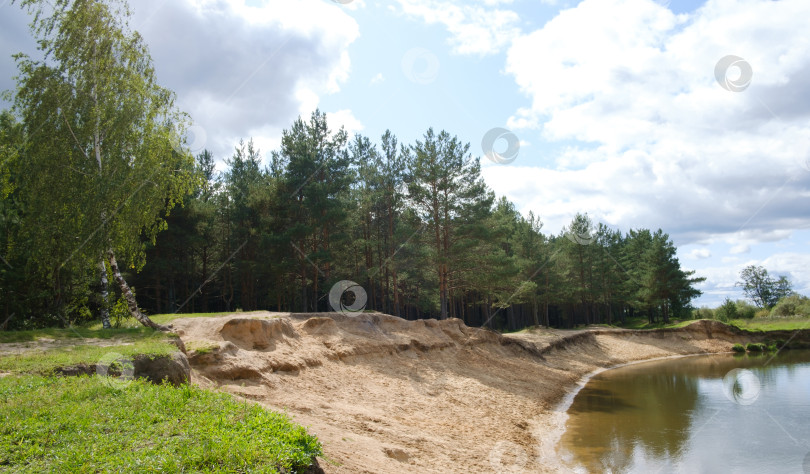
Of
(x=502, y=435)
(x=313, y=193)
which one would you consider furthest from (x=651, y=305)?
(x=502, y=435)

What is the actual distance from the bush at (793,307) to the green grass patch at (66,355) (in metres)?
66.1

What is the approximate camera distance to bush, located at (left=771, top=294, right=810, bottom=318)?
53.9 metres

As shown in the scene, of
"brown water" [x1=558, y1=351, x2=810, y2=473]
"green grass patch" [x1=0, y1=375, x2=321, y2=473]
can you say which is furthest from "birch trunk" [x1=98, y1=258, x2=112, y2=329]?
"brown water" [x1=558, y1=351, x2=810, y2=473]

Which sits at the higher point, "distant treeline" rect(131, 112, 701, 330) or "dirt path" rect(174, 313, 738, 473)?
"distant treeline" rect(131, 112, 701, 330)

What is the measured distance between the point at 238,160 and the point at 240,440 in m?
43.9

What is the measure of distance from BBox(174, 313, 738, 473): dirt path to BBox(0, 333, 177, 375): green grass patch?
198 centimetres

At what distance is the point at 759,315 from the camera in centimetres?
5738

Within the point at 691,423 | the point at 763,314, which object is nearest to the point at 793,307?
the point at 763,314

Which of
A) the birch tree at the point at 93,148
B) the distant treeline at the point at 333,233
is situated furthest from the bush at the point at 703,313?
the birch tree at the point at 93,148

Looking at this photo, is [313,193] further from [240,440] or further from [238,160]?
[240,440]

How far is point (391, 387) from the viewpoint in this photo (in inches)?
696

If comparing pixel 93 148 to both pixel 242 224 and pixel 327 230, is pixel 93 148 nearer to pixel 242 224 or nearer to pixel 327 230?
pixel 327 230

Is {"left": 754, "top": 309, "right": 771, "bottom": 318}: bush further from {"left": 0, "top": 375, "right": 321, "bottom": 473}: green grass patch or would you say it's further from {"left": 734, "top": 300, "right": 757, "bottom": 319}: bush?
{"left": 0, "top": 375, "right": 321, "bottom": 473}: green grass patch

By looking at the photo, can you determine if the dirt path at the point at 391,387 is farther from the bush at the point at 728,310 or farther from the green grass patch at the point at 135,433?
the bush at the point at 728,310
